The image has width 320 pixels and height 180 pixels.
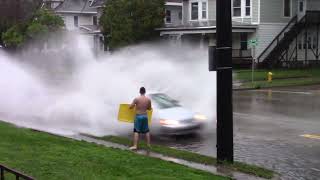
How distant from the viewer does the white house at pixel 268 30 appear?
167 ft

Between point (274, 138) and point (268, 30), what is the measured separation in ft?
119

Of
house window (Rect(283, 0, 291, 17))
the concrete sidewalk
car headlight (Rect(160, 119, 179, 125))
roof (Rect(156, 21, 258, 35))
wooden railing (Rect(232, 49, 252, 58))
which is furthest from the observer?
house window (Rect(283, 0, 291, 17))

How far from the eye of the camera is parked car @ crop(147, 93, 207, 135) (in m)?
17.1

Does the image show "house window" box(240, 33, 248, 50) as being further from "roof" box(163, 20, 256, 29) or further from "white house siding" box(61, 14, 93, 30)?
"white house siding" box(61, 14, 93, 30)

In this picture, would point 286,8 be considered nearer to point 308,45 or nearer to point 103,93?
point 308,45

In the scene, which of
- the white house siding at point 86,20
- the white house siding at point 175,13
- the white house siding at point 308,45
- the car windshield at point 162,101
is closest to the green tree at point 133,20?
the white house siding at point 175,13

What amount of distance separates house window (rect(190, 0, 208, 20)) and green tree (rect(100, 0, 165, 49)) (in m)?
3.87

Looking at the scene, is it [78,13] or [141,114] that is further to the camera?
[78,13]

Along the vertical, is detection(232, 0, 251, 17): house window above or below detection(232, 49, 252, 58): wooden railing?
above

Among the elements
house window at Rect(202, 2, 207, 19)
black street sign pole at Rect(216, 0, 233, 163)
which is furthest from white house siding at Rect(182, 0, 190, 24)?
black street sign pole at Rect(216, 0, 233, 163)

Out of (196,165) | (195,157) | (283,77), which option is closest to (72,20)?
(283,77)

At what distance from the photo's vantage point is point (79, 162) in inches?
471

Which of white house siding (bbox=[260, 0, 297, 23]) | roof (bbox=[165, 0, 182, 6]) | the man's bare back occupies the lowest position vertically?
the man's bare back

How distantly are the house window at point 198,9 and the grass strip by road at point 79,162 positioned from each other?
135 ft
